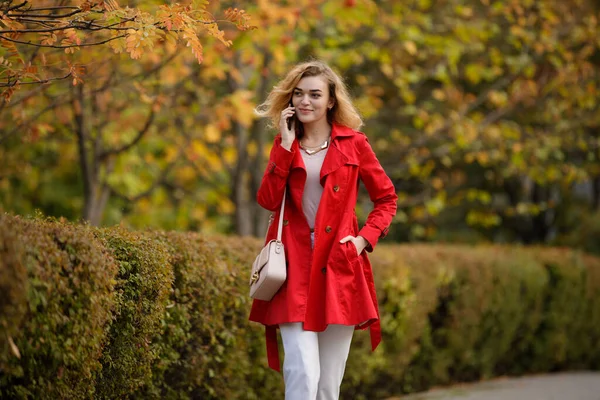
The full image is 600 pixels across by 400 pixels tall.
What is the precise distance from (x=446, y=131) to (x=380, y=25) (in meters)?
1.97

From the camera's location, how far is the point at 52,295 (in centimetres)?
404

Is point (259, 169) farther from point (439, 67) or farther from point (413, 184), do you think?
point (413, 184)

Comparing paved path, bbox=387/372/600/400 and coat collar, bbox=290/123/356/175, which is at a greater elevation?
coat collar, bbox=290/123/356/175

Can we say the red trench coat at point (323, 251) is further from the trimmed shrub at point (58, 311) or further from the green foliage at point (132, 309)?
the trimmed shrub at point (58, 311)

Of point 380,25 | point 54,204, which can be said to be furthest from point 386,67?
point 54,204

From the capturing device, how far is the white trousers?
15.7 ft

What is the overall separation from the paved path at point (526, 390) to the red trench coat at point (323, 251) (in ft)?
15.0

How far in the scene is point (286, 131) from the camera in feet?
16.7

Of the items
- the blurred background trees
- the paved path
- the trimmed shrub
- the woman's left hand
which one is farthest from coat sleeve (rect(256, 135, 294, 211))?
the paved path

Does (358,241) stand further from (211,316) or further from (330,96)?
(211,316)

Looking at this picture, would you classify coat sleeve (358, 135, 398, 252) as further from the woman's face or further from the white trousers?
the white trousers

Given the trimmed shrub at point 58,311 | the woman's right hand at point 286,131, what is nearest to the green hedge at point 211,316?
the trimmed shrub at point 58,311

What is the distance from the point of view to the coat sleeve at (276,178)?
5027mm

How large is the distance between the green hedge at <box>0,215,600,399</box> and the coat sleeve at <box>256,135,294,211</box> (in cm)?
73
